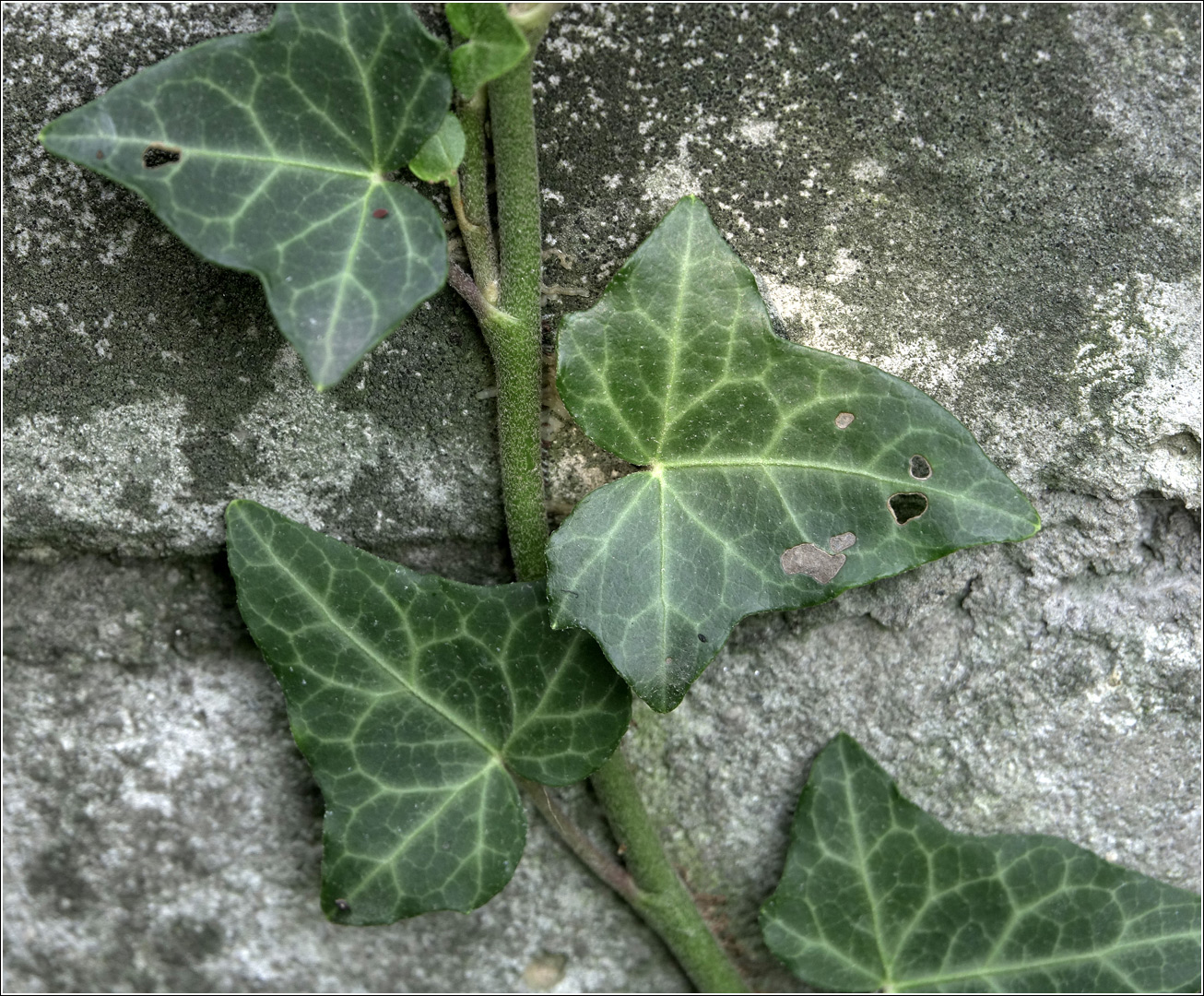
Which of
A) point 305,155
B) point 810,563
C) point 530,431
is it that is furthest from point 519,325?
point 810,563

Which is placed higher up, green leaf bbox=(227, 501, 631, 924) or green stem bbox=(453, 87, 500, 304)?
green stem bbox=(453, 87, 500, 304)

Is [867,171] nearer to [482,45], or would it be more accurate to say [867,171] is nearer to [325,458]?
[482,45]

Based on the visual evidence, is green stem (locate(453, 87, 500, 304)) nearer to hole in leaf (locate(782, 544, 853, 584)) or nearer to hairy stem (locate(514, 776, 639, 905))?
hole in leaf (locate(782, 544, 853, 584))

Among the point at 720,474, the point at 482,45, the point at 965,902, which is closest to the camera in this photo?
the point at 482,45

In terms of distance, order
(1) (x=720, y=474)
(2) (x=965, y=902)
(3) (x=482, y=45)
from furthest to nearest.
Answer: (2) (x=965, y=902) → (1) (x=720, y=474) → (3) (x=482, y=45)

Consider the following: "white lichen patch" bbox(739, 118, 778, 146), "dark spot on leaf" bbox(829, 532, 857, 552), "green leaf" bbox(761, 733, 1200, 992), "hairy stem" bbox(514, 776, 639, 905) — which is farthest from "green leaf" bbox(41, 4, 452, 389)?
"green leaf" bbox(761, 733, 1200, 992)
